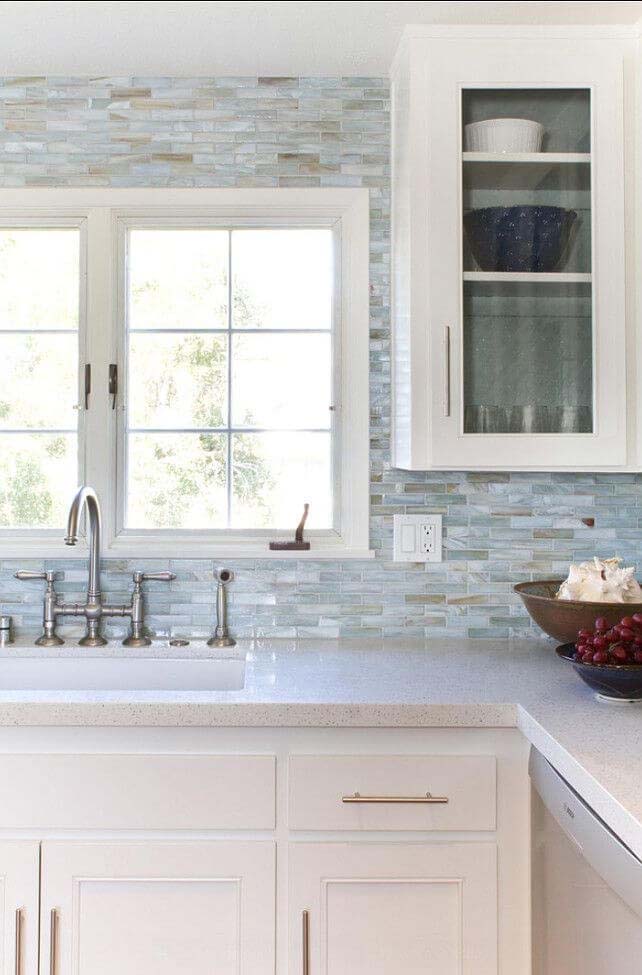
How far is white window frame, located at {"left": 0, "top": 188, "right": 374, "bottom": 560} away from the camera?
6.82 ft

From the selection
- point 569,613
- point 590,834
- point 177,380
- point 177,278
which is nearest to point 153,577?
point 177,380

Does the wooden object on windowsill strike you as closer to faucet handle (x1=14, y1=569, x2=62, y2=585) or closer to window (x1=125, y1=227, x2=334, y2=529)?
window (x1=125, y1=227, x2=334, y2=529)

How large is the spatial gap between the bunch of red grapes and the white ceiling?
1.31m

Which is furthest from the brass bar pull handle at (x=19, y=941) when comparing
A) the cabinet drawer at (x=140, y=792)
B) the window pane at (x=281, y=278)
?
the window pane at (x=281, y=278)

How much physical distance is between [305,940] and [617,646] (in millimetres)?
735

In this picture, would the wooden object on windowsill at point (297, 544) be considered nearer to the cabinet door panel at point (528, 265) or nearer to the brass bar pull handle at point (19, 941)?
the cabinet door panel at point (528, 265)

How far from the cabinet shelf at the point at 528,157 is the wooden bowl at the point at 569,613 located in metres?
0.95

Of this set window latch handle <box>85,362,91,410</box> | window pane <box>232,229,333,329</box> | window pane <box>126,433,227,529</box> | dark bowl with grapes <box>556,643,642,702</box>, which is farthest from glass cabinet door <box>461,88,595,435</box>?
window latch handle <box>85,362,91,410</box>

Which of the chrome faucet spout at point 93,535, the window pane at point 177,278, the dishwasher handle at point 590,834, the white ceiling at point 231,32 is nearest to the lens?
the dishwasher handle at point 590,834

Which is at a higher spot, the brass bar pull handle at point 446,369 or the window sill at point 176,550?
the brass bar pull handle at point 446,369

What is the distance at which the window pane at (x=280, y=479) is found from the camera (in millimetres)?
2123

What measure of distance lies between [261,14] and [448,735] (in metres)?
1.54

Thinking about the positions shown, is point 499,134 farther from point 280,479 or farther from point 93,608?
point 93,608

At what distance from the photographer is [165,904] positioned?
143cm
